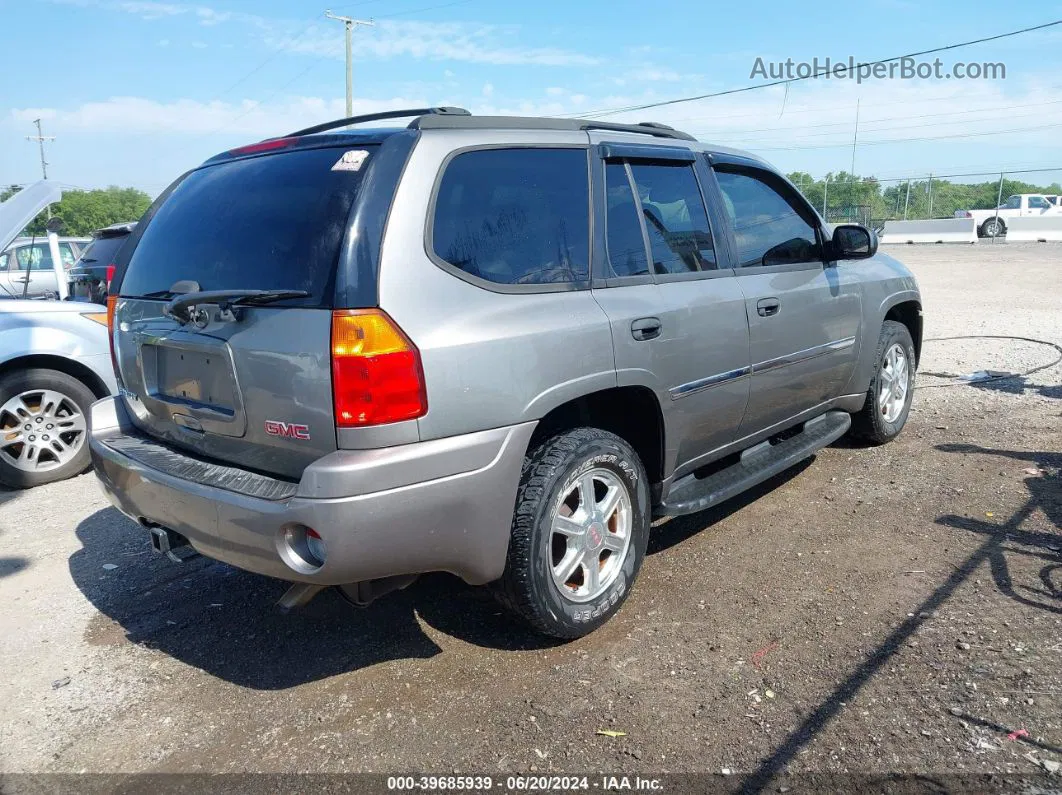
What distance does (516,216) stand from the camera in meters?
3.09

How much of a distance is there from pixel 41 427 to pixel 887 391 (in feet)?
18.8

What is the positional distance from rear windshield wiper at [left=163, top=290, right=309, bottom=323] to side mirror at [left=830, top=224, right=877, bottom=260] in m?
3.33

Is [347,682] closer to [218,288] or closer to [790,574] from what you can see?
[218,288]

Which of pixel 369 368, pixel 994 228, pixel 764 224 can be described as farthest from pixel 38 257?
pixel 994 228

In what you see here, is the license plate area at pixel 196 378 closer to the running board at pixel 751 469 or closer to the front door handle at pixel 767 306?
the running board at pixel 751 469

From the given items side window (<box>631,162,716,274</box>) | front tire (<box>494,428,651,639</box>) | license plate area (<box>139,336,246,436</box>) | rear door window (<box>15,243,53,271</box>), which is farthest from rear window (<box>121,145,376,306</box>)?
rear door window (<box>15,243,53,271</box>)

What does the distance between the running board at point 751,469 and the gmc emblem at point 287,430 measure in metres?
1.70

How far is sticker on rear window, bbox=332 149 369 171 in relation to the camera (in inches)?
110

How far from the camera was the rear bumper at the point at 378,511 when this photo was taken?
8.43 ft

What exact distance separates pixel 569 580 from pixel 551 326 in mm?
1061

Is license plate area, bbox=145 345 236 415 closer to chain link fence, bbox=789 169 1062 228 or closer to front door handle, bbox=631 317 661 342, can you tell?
front door handle, bbox=631 317 661 342

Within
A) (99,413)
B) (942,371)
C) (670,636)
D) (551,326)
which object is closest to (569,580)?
(670,636)

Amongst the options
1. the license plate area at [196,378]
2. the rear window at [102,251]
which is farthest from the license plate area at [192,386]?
the rear window at [102,251]

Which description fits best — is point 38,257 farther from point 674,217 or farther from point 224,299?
point 674,217
